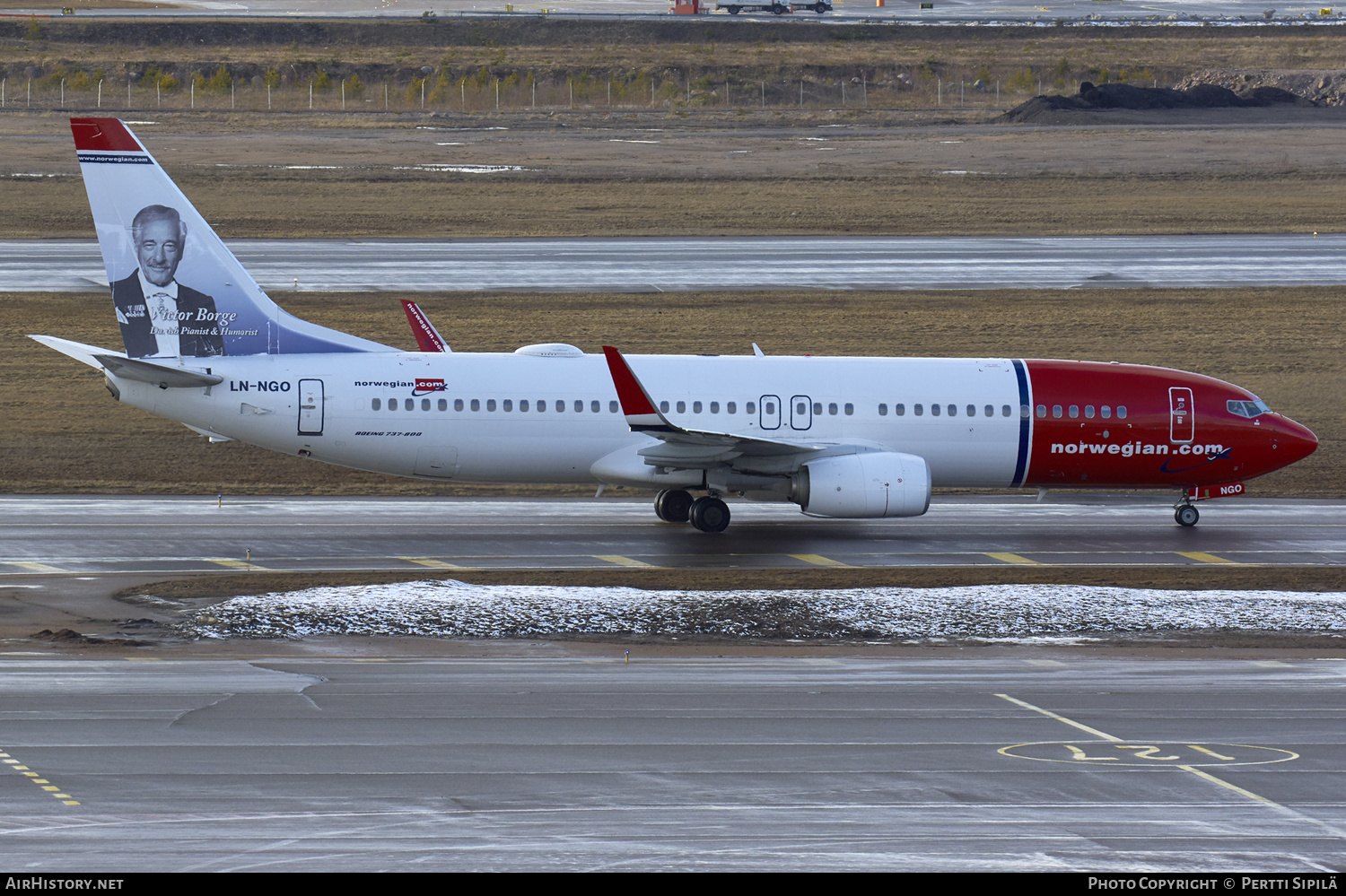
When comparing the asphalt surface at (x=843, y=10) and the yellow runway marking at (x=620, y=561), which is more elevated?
the asphalt surface at (x=843, y=10)

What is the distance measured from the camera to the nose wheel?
37.3m

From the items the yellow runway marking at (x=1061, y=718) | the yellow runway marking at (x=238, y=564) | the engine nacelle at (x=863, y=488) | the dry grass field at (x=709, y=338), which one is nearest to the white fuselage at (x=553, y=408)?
the engine nacelle at (x=863, y=488)

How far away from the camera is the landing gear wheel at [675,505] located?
119 feet

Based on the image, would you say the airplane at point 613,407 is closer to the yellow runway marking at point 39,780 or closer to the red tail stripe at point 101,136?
the red tail stripe at point 101,136

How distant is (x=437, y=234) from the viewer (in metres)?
69.1

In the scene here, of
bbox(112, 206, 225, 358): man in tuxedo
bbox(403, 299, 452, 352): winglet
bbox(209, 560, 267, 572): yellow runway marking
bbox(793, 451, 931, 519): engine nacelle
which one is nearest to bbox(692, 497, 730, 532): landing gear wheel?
bbox(793, 451, 931, 519): engine nacelle

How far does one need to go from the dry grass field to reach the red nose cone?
3.00 meters

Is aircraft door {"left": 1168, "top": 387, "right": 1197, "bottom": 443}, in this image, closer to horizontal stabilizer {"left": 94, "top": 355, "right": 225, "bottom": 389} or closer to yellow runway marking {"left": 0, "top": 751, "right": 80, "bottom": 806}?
horizontal stabilizer {"left": 94, "top": 355, "right": 225, "bottom": 389}

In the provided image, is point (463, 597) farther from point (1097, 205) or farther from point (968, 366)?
point (1097, 205)

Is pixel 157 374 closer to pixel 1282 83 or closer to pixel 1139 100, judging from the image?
pixel 1139 100

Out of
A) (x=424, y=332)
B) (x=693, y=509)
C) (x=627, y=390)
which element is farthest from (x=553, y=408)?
(x=424, y=332)

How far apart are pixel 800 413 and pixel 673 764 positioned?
16.8 metres

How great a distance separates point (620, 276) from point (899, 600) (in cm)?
3388

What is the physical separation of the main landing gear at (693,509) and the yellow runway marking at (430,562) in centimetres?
623
